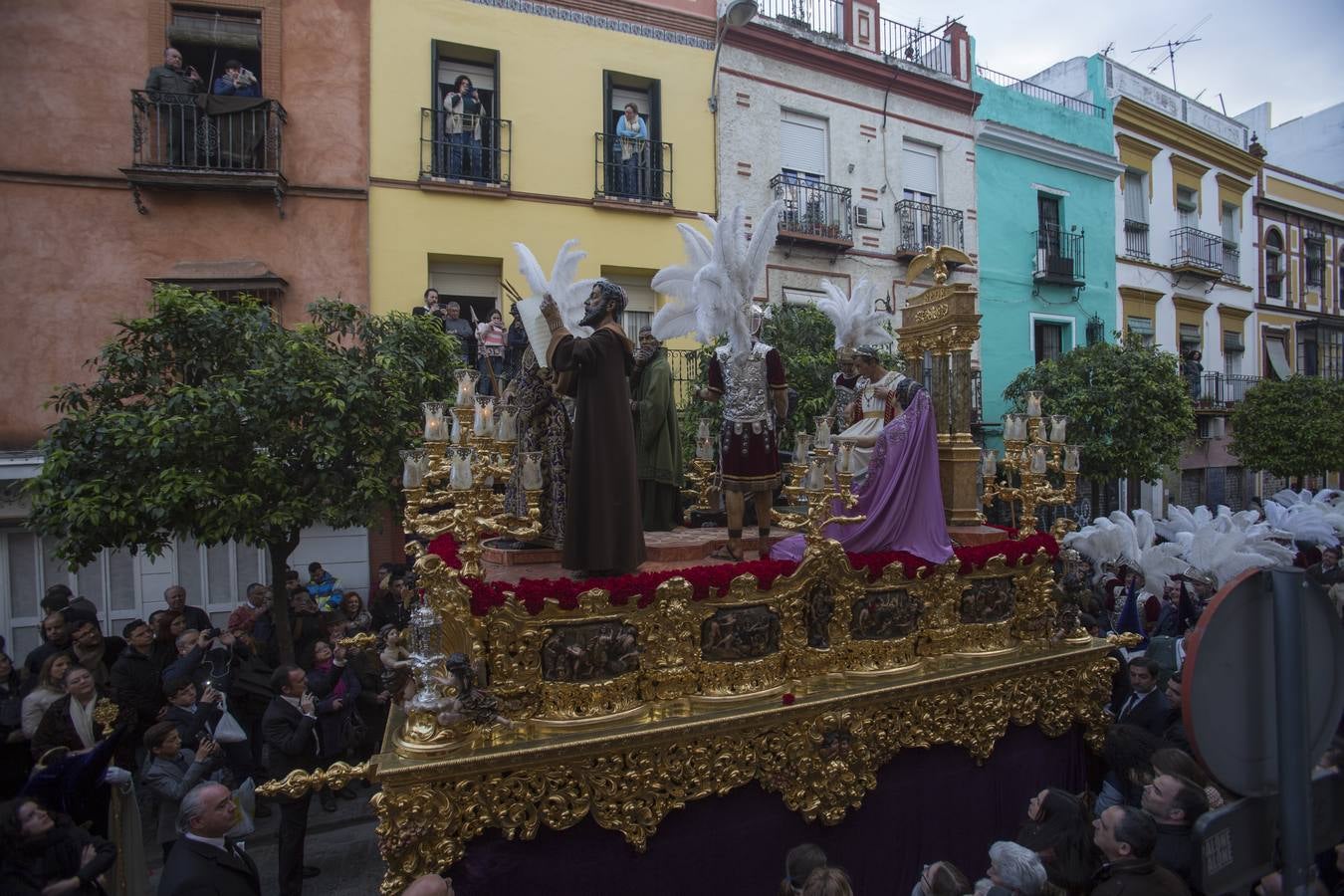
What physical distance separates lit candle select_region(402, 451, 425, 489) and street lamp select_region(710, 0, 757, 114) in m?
11.7

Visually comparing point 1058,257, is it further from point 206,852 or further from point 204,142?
point 206,852

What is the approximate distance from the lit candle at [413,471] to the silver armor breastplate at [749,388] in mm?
2305

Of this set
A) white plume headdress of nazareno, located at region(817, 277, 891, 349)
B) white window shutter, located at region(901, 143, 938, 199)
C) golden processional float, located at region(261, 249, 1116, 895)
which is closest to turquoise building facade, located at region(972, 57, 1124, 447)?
white window shutter, located at region(901, 143, 938, 199)

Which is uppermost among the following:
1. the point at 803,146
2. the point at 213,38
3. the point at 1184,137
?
the point at 1184,137

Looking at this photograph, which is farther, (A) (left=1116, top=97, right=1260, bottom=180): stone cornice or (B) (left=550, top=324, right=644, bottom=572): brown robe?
(A) (left=1116, top=97, right=1260, bottom=180): stone cornice

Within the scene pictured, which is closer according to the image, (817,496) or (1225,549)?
(817,496)

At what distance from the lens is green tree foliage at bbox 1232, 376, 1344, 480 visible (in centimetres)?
1739

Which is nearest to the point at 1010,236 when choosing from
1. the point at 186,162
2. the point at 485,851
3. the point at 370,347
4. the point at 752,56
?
the point at 752,56

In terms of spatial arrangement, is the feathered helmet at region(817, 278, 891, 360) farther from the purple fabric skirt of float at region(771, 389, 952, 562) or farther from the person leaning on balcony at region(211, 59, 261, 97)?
the person leaning on balcony at region(211, 59, 261, 97)

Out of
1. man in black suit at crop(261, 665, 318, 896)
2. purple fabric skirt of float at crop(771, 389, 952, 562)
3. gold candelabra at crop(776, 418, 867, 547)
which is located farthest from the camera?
purple fabric skirt of float at crop(771, 389, 952, 562)

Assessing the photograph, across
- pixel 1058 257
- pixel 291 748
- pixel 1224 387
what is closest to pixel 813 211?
pixel 1058 257

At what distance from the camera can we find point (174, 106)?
10.7 metres

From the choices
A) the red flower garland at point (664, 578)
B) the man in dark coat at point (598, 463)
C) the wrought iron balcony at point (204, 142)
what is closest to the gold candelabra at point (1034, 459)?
the red flower garland at point (664, 578)

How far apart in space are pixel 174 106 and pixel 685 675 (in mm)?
11395
